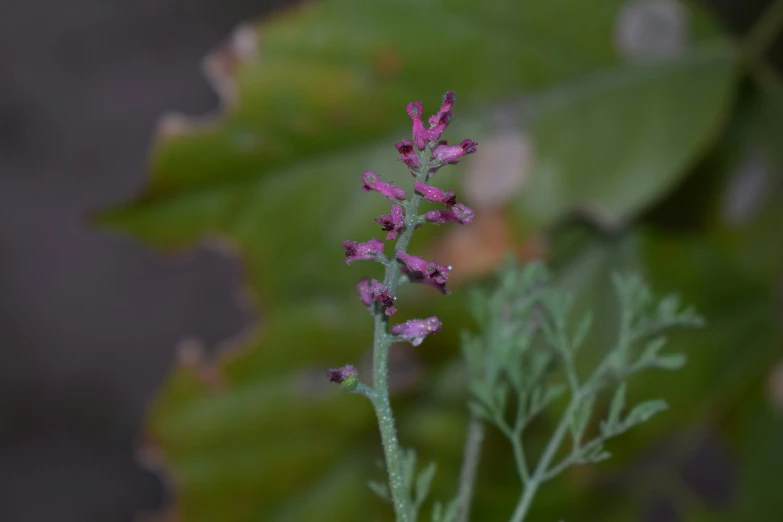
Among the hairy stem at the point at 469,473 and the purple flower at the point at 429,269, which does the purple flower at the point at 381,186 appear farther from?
the hairy stem at the point at 469,473

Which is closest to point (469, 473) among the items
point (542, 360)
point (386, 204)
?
point (542, 360)

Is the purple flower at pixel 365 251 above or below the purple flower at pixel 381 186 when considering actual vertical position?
below

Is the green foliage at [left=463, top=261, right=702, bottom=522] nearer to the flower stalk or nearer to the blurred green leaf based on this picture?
the flower stalk

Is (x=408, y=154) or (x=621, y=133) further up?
(x=621, y=133)

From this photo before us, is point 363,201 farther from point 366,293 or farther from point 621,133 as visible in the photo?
point 366,293

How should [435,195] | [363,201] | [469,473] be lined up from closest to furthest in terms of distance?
[435,195] < [469,473] < [363,201]

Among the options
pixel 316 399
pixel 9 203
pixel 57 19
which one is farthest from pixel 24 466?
pixel 316 399

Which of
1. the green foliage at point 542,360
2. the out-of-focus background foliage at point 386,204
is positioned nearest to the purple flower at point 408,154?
the green foliage at point 542,360

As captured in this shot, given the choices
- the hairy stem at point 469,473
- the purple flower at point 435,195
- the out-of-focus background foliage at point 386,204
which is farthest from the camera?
the out-of-focus background foliage at point 386,204
